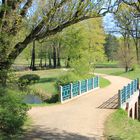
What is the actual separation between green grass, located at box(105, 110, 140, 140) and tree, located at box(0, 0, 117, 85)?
190 inches

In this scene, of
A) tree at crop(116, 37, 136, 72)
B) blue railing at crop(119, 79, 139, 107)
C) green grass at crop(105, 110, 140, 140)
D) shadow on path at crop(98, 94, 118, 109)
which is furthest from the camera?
tree at crop(116, 37, 136, 72)

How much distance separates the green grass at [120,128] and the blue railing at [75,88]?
541 centimetres

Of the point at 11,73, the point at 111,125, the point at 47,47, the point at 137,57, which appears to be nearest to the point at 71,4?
the point at 11,73

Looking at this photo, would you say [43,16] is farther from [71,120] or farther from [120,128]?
[120,128]

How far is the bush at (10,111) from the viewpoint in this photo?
12.6 m

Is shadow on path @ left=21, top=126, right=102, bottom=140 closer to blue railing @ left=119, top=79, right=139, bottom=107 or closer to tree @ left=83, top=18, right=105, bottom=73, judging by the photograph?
blue railing @ left=119, top=79, right=139, bottom=107

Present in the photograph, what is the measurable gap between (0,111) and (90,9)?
5992 mm

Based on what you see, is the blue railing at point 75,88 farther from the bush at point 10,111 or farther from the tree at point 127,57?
the tree at point 127,57

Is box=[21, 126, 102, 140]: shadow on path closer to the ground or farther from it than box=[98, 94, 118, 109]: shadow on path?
farther from it

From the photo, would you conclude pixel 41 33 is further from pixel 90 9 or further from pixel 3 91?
pixel 3 91

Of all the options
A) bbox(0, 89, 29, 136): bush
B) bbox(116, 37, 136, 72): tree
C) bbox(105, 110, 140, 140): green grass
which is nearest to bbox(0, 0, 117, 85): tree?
bbox(0, 89, 29, 136): bush

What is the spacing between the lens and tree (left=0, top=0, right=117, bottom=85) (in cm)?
1412

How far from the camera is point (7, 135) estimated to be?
42.8 ft

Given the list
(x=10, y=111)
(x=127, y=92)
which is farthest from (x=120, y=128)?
(x=127, y=92)
